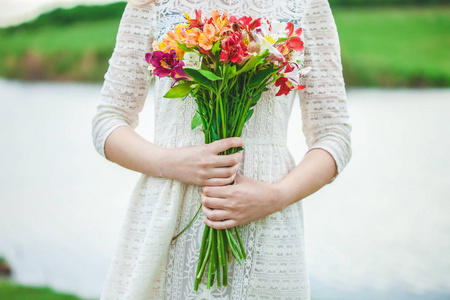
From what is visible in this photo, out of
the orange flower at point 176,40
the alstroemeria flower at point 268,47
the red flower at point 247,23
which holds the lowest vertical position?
the alstroemeria flower at point 268,47

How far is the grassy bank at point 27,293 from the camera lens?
2972 mm

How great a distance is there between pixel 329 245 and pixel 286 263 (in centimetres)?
272

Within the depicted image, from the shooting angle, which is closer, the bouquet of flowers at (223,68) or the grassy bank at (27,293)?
the bouquet of flowers at (223,68)

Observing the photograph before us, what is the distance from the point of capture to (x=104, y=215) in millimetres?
4211

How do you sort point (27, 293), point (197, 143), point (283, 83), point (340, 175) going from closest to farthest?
point (283, 83) → point (197, 143) → point (27, 293) → point (340, 175)

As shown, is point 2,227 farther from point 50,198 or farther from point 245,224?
point 245,224

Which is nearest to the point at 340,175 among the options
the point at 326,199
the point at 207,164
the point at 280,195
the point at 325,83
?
the point at 326,199

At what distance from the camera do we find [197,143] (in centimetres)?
109

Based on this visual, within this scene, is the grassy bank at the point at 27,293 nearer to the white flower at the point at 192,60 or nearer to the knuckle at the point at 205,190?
the knuckle at the point at 205,190

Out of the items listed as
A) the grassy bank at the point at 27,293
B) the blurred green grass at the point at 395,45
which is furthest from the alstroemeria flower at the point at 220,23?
the blurred green grass at the point at 395,45

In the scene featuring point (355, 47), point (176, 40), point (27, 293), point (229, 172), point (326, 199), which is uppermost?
point (355, 47)

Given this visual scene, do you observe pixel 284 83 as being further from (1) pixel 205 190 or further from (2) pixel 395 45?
(2) pixel 395 45

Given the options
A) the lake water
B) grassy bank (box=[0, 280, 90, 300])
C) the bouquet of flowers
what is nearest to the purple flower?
the bouquet of flowers

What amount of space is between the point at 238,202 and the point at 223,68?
30 cm
